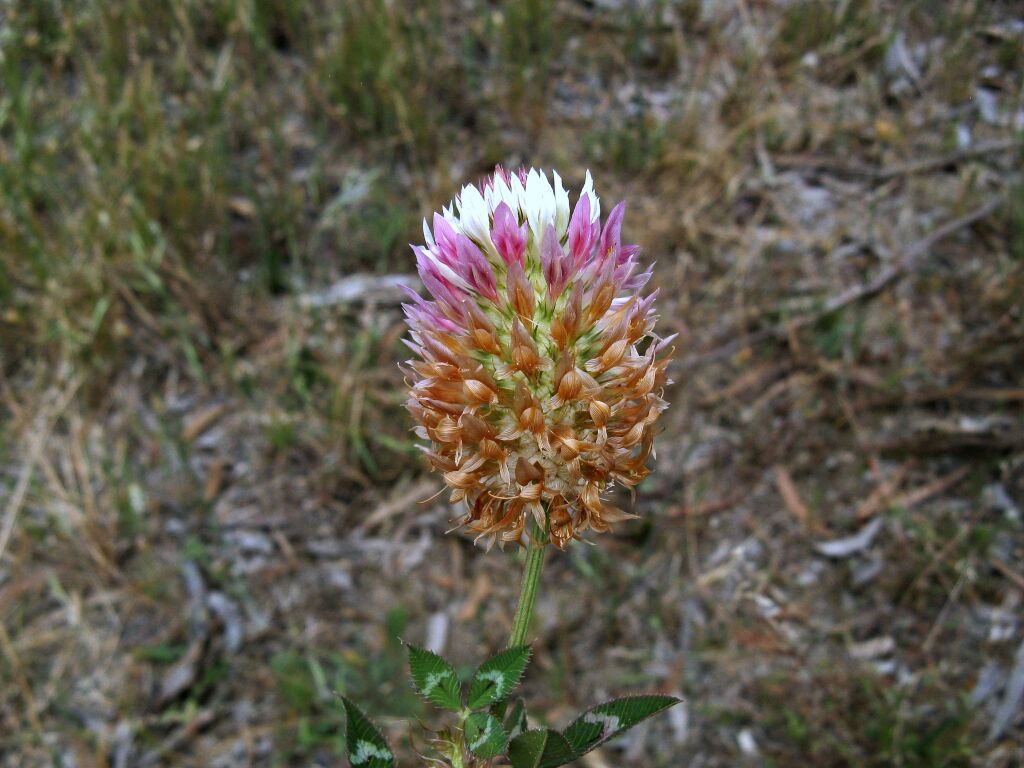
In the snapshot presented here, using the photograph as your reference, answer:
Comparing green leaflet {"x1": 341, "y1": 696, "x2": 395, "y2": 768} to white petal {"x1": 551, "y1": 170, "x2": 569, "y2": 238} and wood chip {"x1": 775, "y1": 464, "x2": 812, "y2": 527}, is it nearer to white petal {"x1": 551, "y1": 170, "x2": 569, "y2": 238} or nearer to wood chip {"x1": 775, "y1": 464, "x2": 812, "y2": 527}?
white petal {"x1": 551, "y1": 170, "x2": 569, "y2": 238}

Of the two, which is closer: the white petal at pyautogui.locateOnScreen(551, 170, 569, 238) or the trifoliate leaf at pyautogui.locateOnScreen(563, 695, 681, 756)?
the trifoliate leaf at pyautogui.locateOnScreen(563, 695, 681, 756)

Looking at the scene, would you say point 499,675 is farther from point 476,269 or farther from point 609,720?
point 476,269

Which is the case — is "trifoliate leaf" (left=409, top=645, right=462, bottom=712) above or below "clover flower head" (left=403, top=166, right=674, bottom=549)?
below

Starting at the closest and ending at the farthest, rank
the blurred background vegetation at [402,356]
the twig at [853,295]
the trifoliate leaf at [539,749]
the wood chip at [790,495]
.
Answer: the trifoliate leaf at [539,749]
the blurred background vegetation at [402,356]
the wood chip at [790,495]
the twig at [853,295]

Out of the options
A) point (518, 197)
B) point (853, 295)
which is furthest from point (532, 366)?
point (853, 295)

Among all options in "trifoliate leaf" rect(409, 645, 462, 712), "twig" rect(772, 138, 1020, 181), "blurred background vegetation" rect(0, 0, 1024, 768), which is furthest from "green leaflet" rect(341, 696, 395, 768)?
"twig" rect(772, 138, 1020, 181)

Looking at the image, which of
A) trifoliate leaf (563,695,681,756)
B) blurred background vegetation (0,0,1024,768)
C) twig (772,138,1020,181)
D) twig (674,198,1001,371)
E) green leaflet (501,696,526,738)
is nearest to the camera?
trifoliate leaf (563,695,681,756)

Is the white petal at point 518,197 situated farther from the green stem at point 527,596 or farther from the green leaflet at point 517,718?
the green leaflet at point 517,718

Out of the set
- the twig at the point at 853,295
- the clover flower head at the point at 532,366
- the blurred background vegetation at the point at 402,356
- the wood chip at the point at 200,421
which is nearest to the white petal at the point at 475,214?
the clover flower head at the point at 532,366
